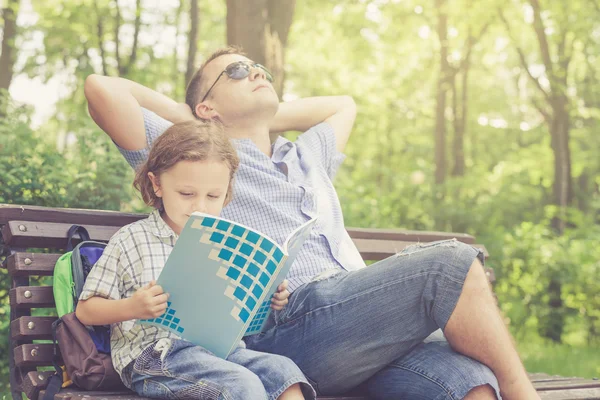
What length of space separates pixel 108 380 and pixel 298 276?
90 centimetres

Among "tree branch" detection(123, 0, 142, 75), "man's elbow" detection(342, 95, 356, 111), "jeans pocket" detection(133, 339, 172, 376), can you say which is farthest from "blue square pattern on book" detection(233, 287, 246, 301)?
"tree branch" detection(123, 0, 142, 75)

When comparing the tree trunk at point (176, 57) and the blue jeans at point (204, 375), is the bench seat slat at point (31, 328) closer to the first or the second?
the blue jeans at point (204, 375)

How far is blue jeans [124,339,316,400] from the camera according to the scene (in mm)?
2396

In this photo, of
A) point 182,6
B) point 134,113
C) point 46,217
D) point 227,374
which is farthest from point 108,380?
point 182,6

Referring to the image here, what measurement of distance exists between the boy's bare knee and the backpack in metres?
1.26

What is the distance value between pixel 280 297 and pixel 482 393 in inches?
31.6

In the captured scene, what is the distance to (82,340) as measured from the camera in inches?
105

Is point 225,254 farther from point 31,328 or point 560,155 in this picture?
point 560,155

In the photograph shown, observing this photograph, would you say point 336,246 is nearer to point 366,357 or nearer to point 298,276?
point 298,276

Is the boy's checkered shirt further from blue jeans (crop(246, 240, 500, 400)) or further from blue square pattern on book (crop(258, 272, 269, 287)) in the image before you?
blue jeans (crop(246, 240, 500, 400))

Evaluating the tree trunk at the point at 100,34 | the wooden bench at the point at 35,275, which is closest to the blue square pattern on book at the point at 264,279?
the wooden bench at the point at 35,275

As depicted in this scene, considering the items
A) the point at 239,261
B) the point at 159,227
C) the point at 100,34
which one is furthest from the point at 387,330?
the point at 100,34

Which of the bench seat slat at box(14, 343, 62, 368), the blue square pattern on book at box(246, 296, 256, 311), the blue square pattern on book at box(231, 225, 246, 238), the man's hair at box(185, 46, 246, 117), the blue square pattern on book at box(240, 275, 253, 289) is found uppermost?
the man's hair at box(185, 46, 246, 117)

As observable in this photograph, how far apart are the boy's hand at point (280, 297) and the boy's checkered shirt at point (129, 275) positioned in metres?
0.43
